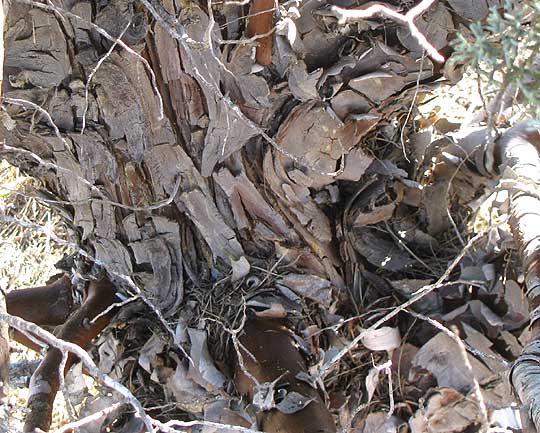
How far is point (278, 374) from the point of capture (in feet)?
3.62

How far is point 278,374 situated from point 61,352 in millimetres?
321

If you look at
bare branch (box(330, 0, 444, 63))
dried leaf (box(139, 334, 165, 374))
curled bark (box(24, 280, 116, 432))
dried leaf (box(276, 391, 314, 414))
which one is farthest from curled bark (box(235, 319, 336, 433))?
bare branch (box(330, 0, 444, 63))

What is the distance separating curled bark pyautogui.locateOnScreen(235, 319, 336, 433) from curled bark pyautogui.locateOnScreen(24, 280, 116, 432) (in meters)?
0.27

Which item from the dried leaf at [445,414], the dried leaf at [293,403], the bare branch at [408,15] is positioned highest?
the bare branch at [408,15]

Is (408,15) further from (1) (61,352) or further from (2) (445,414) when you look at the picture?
(2) (445,414)

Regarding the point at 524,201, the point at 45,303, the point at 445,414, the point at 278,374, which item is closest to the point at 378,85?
the point at 524,201

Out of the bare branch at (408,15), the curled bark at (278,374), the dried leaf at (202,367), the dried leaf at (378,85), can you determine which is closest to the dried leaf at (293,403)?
the curled bark at (278,374)

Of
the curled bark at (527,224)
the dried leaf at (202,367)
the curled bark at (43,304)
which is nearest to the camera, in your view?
the curled bark at (527,224)

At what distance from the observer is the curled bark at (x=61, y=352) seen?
107 centimetres

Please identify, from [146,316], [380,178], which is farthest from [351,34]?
[146,316]

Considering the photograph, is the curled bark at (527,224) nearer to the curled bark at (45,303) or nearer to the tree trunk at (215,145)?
the tree trunk at (215,145)

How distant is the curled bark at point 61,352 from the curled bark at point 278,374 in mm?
267

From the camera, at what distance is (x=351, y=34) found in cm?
106

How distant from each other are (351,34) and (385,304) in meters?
0.48
